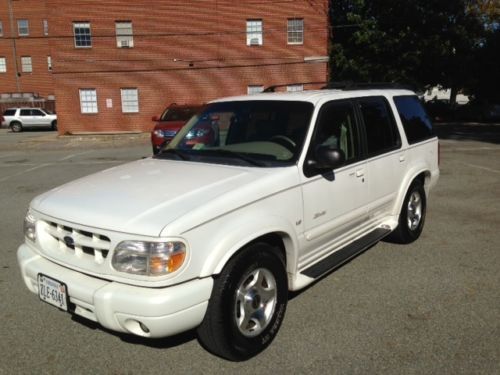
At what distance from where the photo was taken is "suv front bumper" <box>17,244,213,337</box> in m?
2.72

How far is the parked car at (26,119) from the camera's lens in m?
33.1

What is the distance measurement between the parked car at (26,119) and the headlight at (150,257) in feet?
112

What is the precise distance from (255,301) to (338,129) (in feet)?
5.90

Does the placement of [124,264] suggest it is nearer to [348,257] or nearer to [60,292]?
[60,292]

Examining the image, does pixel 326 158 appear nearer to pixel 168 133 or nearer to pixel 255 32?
pixel 168 133

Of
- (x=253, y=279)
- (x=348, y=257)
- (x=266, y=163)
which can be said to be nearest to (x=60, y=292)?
(x=253, y=279)

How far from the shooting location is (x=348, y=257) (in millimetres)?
4129

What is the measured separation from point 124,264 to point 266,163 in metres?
1.40

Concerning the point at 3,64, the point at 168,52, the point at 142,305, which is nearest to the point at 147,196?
the point at 142,305

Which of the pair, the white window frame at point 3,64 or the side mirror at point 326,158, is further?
the white window frame at point 3,64

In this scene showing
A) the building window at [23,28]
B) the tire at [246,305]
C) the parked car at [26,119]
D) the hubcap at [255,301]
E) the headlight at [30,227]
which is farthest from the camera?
the building window at [23,28]

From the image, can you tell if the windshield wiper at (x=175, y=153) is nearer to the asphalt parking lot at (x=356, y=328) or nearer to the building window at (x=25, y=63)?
the asphalt parking lot at (x=356, y=328)

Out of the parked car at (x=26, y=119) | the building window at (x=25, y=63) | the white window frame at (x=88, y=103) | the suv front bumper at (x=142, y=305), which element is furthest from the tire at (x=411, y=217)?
the building window at (x=25, y=63)

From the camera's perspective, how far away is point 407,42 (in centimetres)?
2811
